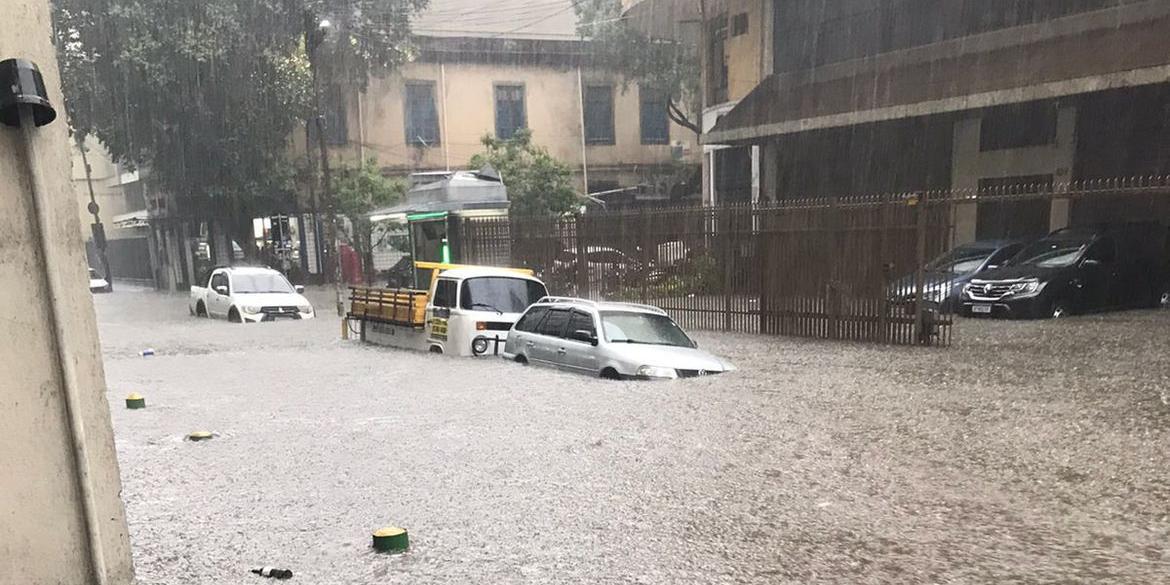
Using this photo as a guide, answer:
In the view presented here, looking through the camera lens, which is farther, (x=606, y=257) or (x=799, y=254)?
(x=606, y=257)

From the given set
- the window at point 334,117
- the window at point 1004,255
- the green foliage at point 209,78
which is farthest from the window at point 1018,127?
the window at point 334,117

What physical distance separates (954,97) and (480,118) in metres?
23.4

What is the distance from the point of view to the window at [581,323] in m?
9.95

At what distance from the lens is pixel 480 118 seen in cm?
3519

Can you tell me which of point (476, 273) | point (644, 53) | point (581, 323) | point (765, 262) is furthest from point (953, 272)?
point (644, 53)

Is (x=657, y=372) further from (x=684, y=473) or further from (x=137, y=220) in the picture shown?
(x=137, y=220)

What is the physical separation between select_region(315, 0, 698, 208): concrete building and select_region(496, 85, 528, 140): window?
5 cm

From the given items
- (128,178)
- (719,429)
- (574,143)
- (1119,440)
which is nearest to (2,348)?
(719,429)

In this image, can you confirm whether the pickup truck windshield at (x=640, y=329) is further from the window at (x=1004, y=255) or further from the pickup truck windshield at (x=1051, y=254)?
the window at (x=1004, y=255)

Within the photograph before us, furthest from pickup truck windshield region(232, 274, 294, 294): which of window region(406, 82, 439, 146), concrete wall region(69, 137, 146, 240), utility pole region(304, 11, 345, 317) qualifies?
concrete wall region(69, 137, 146, 240)

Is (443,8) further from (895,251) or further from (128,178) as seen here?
(895,251)

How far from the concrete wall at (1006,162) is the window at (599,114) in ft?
66.1

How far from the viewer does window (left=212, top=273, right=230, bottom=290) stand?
808 inches

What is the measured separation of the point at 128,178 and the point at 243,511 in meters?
46.5
